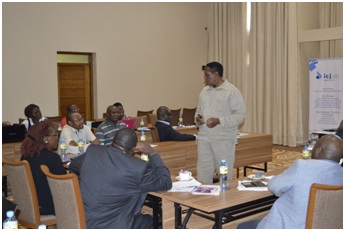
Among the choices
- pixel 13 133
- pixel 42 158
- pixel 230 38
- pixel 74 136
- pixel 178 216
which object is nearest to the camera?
pixel 178 216

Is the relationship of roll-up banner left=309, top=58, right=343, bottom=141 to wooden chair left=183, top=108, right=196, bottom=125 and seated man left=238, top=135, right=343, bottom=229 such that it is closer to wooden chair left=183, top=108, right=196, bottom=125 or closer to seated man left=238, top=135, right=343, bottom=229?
wooden chair left=183, top=108, right=196, bottom=125

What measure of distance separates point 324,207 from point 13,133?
480 centimetres

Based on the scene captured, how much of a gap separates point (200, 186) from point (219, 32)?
9143 mm

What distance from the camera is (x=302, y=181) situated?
263 cm

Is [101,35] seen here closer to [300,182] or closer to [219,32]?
[219,32]

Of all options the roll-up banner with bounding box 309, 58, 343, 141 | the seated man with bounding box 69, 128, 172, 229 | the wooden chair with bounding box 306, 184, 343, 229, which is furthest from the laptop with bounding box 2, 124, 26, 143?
the roll-up banner with bounding box 309, 58, 343, 141

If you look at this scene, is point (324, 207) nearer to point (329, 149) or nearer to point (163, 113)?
point (329, 149)

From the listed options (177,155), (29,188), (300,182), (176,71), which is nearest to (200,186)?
(300,182)

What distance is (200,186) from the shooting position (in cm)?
349

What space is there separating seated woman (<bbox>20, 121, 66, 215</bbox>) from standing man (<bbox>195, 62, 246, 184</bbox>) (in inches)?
59.4

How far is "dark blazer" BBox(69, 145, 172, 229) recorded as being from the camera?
2.85 meters

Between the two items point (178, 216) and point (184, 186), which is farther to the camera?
point (184, 186)

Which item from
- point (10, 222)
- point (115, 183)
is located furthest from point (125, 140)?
point (10, 222)

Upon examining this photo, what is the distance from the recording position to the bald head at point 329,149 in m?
2.71
